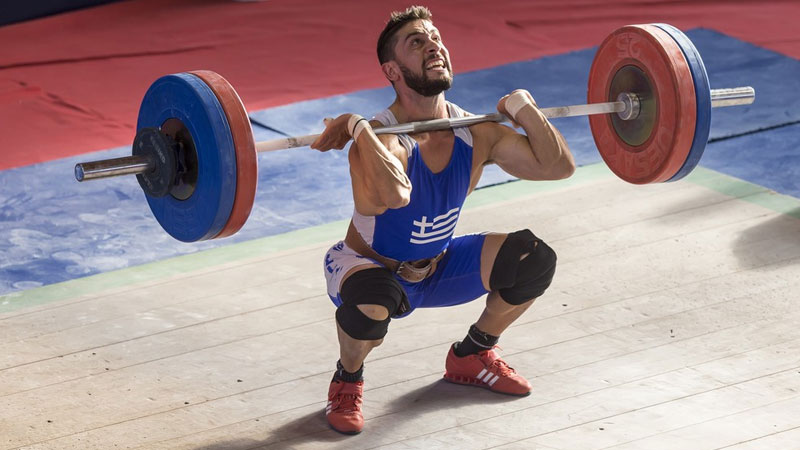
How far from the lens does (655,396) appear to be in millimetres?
2760

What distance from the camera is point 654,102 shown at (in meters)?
2.85

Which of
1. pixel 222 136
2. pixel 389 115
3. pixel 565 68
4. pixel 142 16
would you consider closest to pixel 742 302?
pixel 389 115

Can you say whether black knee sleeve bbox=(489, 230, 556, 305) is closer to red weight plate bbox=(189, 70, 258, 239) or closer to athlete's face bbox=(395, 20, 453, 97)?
athlete's face bbox=(395, 20, 453, 97)

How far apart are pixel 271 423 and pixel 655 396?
0.89 meters

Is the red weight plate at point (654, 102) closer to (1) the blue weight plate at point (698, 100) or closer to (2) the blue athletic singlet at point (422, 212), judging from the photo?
(1) the blue weight plate at point (698, 100)

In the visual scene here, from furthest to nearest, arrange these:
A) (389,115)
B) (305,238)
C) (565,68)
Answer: (565,68) < (305,238) < (389,115)

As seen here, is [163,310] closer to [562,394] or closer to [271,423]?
[271,423]

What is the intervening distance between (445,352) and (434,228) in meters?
0.49

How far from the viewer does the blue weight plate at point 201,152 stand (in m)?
2.44

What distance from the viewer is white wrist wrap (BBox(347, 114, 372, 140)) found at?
2.51 m

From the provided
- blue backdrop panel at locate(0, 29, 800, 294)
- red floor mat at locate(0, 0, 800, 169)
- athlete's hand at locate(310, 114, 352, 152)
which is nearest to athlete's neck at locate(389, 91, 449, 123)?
athlete's hand at locate(310, 114, 352, 152)

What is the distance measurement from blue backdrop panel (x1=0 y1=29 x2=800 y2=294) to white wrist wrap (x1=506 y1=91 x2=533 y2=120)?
1413 mm

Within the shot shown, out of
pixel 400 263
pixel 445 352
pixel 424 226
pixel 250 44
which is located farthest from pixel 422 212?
pixel 250 44

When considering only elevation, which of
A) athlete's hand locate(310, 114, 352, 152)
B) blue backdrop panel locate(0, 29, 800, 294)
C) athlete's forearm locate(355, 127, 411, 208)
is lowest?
blue backdrop panel locate(0, 29, 800, 294)
